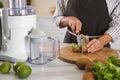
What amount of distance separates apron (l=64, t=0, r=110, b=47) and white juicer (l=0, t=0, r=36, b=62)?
22.3 inches

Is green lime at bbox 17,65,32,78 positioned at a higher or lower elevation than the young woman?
lower

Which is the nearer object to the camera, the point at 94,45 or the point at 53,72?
the point at 53,72

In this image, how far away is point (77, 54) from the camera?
1258 millimetres

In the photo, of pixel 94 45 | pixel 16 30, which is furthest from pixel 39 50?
pixel 94 45

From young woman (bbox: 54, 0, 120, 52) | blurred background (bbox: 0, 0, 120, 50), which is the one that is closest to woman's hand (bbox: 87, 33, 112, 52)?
young woman (bbox: 54, 0, 120, 52)

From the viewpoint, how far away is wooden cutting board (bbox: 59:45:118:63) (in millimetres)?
1179

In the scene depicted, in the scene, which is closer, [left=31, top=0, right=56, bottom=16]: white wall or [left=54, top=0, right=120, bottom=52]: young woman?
[left=54, top=0, right=120, bottom=52]: young woman

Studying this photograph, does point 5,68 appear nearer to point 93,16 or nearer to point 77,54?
point 77,54

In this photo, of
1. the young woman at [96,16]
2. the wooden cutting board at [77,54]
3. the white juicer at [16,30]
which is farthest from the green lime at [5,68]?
the young woman at [96,16]

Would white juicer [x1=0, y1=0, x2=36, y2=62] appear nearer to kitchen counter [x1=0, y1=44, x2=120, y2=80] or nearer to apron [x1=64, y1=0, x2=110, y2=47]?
kitchen counter [x1=0, y1=44, x2=120, y2=80]

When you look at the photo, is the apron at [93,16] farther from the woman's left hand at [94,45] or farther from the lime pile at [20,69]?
the lime pile at [20,69]

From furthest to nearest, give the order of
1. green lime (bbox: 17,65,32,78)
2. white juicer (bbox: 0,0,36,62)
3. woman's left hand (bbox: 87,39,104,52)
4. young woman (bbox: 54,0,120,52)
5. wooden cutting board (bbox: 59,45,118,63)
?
young woman (bbox: 54,0,120,52) → woman's left hand (bbox: 87,39,104,52) → wooden cutting board (bbox: 59,45,118,63) → white juicer (bbox: 0,0,36,62) → green lime (bbox: 17,65,32,78)

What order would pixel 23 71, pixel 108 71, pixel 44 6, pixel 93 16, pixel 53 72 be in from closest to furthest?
pixel 108 71
pixel 23 71
pixel 53 72
pixel 93 16
pixel 44 6

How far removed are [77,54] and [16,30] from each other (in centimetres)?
36
